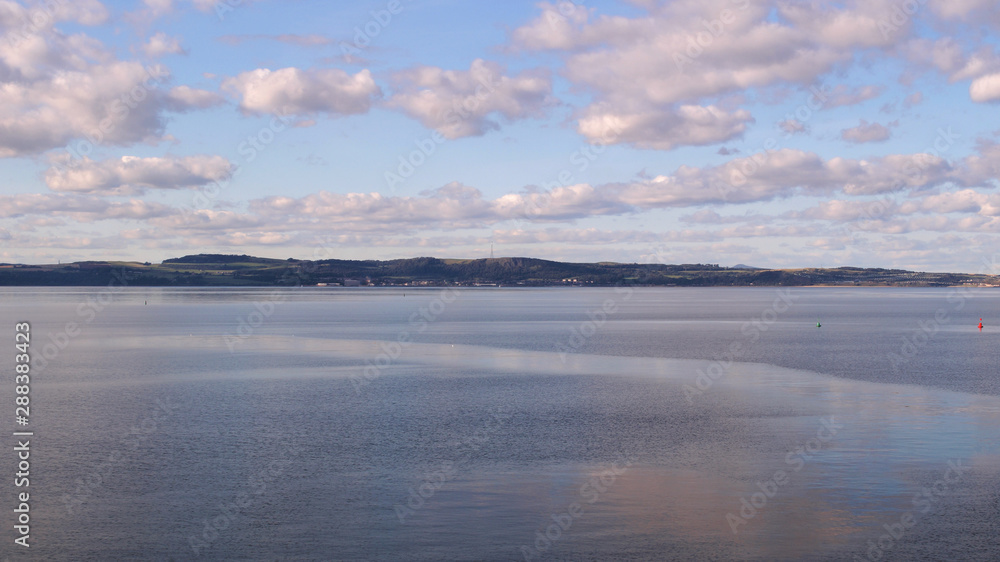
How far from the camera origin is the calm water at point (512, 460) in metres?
15.9

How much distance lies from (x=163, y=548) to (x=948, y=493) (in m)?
17.0

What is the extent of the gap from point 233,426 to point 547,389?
46.0ft

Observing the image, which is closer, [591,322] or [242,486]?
[242,486]

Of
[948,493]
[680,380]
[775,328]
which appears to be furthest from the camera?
[775,328]

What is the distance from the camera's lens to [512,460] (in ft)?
72.1

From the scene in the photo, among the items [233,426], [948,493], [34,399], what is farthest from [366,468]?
[34,399]

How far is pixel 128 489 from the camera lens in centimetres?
1916

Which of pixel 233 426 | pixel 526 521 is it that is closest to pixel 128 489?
pixel 233 426

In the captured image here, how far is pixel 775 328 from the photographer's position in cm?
7912

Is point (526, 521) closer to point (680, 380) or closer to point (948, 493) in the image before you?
point (948, 493)

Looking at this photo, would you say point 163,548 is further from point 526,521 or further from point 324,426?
point 324,426

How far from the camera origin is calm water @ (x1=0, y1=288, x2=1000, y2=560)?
1587 centimetres

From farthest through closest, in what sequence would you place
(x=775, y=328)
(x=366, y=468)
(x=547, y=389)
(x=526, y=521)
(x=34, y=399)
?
(x=775, y=328)
(x=547, y=389)
(x=34, y=399)
(x=366, y=468)
(x=526, y=521)

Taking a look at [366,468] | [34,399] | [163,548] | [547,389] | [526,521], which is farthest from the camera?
[547,389]
